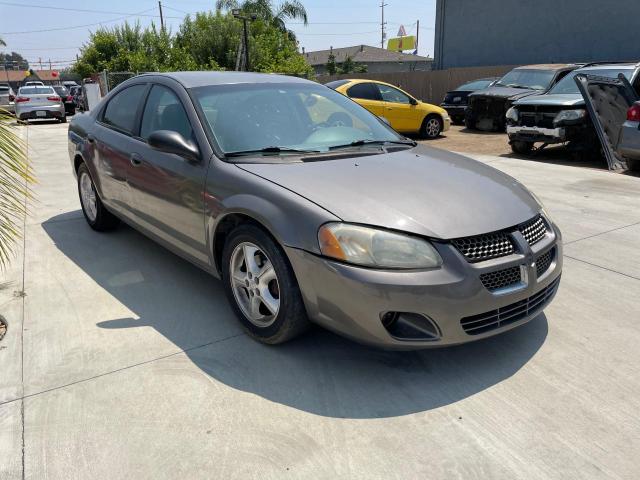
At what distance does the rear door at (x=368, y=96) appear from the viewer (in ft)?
41.5

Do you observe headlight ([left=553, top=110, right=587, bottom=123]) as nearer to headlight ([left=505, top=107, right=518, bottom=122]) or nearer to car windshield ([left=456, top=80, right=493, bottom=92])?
headlight ([left=505, top=107, right=518, bottom=122])

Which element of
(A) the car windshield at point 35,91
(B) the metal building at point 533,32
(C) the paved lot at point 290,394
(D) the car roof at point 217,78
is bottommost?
(C) the paved lot at point 290,394

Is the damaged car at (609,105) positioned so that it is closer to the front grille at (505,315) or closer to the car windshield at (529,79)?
the car windshield at (529,79)

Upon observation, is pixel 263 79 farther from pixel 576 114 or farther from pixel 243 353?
pixel 576 114

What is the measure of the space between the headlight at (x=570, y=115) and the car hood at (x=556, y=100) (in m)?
0.12

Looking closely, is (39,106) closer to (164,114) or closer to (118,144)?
(118,144)

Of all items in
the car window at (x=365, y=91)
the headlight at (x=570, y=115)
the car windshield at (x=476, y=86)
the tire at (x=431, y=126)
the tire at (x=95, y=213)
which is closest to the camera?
the tire at (x=95, y=213)

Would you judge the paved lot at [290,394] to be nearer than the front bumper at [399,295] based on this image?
Yes

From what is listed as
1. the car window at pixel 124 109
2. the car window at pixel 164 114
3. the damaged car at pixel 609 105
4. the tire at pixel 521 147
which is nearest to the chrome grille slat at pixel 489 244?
the car window at pixel 164 114

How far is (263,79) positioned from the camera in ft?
13.5

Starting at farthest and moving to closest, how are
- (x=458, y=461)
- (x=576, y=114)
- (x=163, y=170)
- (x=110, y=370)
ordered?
(x=576, y=114) → (x=163, y=170) → (x=110, y=370) → (x=458, y=461)

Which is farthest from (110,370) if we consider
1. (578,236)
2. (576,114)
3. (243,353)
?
(576,114)

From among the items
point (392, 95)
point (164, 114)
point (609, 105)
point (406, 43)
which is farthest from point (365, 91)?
point (406, 43)

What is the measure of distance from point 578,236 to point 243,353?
3624mm
